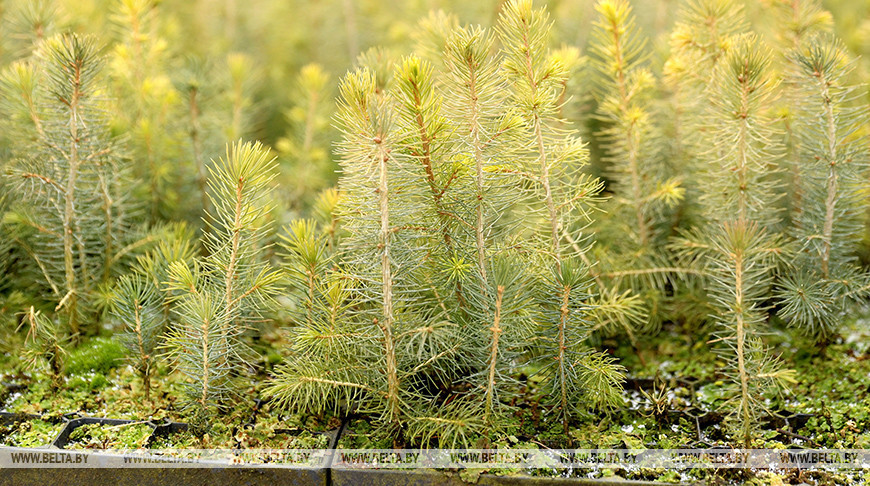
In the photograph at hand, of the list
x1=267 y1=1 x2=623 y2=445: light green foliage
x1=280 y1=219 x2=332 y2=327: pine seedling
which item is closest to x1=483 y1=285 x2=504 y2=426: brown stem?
x1=267 y1=1 x2=623 y2=445: light green foliage

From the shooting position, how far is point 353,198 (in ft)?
2.92

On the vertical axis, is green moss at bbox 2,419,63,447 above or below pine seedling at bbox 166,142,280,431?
below

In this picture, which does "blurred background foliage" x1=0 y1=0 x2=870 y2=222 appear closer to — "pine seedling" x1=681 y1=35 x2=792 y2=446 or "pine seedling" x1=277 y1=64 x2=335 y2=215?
"pine seedling" x1=277 y1=64 x2=335 y2=215

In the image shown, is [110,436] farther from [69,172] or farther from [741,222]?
[741,222]

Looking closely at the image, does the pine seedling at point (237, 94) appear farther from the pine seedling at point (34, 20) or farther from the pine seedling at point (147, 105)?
the pine seedling at point (34, 20)

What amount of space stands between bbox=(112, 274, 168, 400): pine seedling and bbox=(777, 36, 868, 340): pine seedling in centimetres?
94

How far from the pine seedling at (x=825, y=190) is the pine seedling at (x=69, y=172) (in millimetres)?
1096

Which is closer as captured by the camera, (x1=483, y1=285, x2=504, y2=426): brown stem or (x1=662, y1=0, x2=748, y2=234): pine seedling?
(x1=483, y1=285, x2=504, y2=426): brown stem

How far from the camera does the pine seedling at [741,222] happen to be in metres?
0.90

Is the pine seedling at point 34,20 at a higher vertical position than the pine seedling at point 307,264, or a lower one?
higher

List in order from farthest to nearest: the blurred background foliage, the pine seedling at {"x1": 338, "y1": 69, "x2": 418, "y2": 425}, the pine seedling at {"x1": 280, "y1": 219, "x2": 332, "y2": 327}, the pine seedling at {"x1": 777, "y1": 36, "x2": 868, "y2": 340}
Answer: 1. the blurred background foliage
2. the pine seedling at {"x1": 777, "y1": 36, "x2": 868, "y2": 340}
3. the pine seedling at {"x1": 280, "y1": 219, "x2": 332, "y2": 327}
4. the pine seedling at {"x1": 338, "y1": 69, "x2": 418, "y2": 425}

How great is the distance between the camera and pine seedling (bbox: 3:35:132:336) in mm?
1057

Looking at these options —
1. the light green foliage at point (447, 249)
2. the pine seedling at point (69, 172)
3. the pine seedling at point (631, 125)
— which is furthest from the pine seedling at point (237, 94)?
the pine seedling at point (631, 125)

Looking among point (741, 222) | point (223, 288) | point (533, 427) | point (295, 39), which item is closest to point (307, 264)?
point (223, 288)
